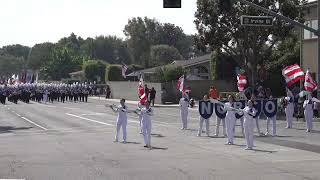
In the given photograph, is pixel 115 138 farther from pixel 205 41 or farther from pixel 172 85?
pixel 172 85

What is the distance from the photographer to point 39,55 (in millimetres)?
166625

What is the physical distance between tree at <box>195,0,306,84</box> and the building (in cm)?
162

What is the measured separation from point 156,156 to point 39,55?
15374 centimetres

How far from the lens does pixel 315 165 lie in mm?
14891

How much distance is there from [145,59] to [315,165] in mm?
96876

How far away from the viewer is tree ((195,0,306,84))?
139ft

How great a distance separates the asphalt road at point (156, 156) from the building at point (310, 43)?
65.3 feet

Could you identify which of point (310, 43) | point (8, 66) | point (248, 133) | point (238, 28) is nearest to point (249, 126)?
point (248, 133)

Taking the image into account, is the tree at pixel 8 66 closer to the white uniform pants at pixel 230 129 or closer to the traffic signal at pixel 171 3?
the traffic signal at pixel 171 3

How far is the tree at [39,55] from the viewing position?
16439cm

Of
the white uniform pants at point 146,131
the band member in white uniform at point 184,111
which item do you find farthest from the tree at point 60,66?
the white uniform pants at point 146,131

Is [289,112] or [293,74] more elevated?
[293,74]

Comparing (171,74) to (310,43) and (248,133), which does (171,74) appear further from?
(248,133)

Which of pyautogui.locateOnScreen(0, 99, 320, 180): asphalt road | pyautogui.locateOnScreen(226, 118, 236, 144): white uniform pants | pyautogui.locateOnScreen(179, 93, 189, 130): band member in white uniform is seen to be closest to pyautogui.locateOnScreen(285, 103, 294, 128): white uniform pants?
pyautogui.locateOnScreen(0, 99, 320, 180): asphalt road
